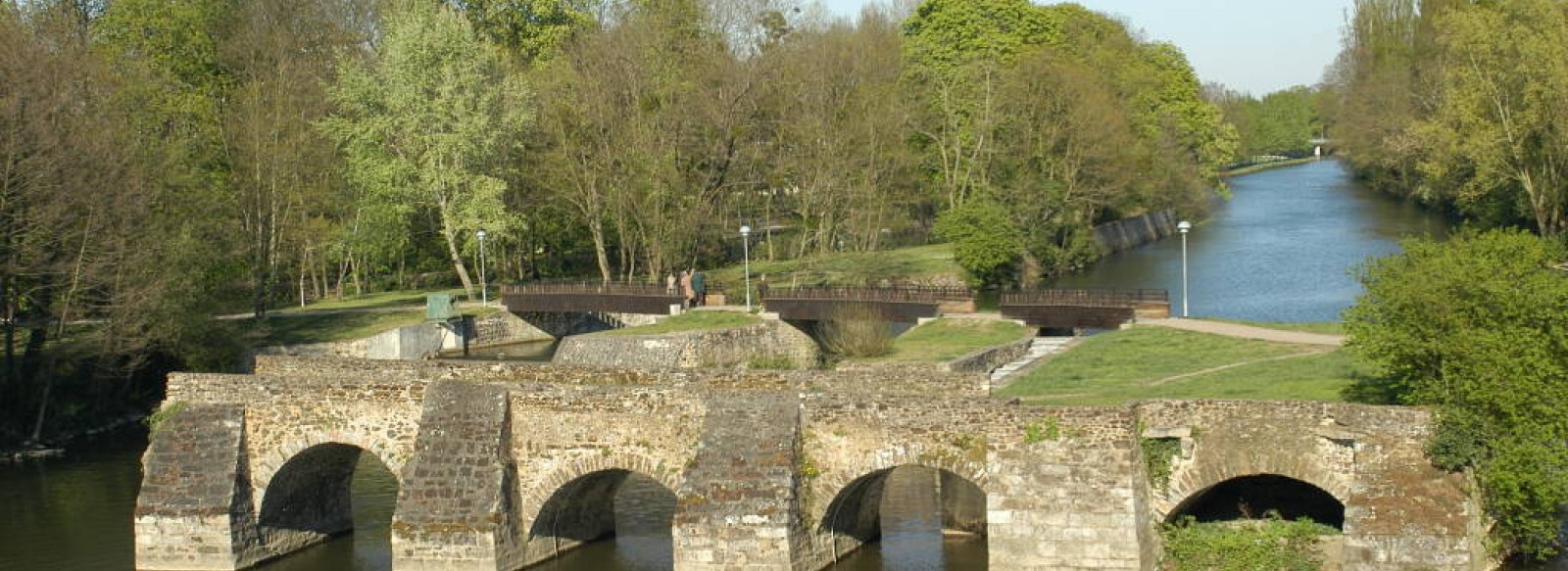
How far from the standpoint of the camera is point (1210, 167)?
98.3 metres

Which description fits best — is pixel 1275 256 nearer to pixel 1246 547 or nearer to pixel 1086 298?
pixel 1086 298

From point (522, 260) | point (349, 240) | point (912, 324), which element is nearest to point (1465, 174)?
point (912, 324)

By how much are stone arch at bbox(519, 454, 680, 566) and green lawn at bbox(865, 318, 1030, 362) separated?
39.1ft

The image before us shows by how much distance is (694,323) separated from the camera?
2109 inches

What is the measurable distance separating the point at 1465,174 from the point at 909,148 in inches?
924

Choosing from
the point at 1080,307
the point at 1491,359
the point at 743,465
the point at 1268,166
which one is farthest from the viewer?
the point at 1268,166

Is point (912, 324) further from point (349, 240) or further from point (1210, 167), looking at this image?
point (1210, 167)

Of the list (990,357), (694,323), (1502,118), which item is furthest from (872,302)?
(1502,118)

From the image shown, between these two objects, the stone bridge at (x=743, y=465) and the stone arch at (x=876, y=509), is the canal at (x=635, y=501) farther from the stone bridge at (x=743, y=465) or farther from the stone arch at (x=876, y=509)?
the stone bridge at (x=743, y=465)

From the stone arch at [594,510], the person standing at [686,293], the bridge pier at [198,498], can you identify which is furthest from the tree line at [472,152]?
the stone arch at [594,510]

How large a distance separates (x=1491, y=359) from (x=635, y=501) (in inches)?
601

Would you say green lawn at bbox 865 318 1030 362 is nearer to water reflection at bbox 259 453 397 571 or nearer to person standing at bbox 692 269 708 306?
person standing at bbox 692 269 708 306

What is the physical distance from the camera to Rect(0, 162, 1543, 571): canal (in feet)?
93.7

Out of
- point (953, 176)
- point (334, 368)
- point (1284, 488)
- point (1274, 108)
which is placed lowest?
point (1284, 488)
